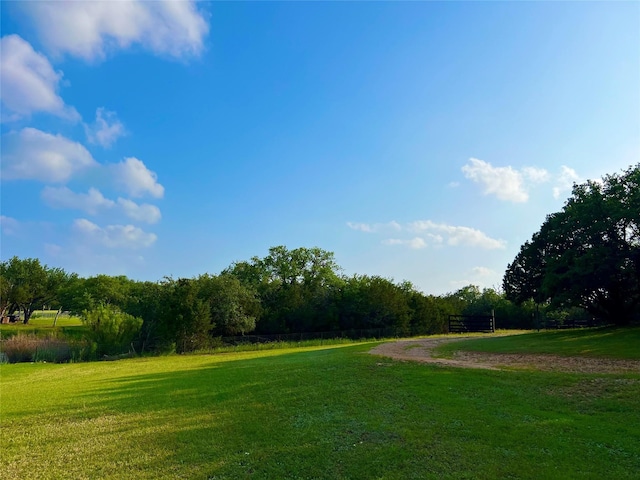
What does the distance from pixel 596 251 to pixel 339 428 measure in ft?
85.1

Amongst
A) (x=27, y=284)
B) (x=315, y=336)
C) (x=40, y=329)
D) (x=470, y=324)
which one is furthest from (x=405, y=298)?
(x=27, y=284)

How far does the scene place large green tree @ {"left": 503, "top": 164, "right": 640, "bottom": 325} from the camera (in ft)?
86.8

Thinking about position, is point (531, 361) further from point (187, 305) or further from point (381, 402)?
point (187, 305)

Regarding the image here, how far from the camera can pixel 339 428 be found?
7539 millimetres

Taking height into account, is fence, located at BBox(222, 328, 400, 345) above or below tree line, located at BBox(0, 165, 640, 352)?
below

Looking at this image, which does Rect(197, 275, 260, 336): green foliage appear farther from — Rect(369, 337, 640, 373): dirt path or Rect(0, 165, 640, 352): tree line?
Rect(369, 337, 640, 373): dirt path

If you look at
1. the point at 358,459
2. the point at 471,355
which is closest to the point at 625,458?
the point at 358,459

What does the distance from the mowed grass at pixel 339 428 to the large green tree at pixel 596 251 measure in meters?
17.9

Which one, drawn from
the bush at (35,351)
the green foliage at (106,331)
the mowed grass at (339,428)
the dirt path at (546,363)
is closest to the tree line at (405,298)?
the green foliage at (106,331)

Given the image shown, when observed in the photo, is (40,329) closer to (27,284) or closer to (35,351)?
→ (27,284)

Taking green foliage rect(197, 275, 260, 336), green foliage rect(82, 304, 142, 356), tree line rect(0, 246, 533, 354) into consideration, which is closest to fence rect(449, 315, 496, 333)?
tree line rect(0, 246, 533, 354)

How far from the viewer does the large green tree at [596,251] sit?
26453 millimetres

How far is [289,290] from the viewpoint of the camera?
46.2m

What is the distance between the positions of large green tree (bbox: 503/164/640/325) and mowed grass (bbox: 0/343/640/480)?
17.9 m
